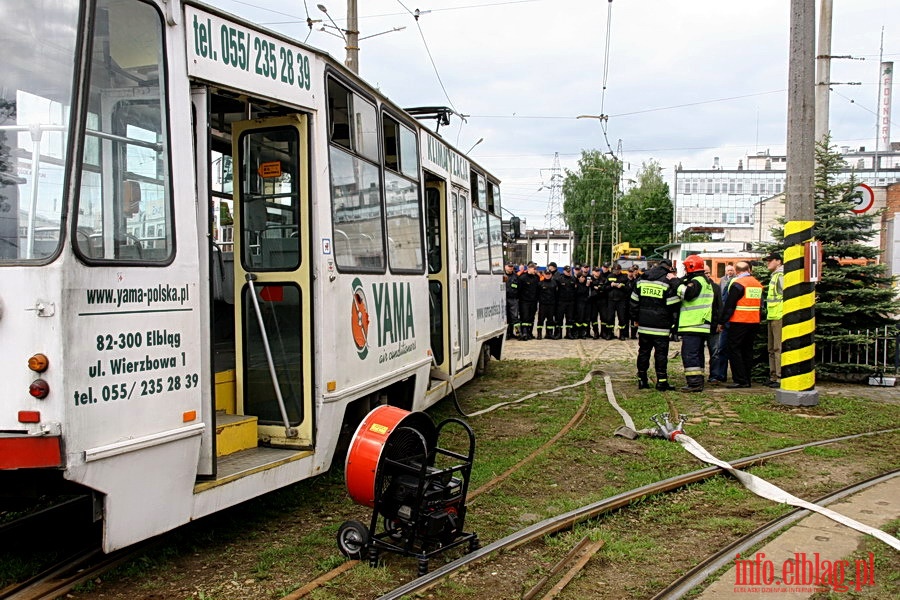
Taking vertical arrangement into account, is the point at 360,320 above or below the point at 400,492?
above

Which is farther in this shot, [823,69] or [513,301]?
[513,301]

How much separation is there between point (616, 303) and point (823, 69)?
7.23 m

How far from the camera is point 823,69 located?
48.5ft

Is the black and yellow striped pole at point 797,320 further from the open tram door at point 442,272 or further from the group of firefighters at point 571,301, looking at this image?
the group of firefighters at point 571,301

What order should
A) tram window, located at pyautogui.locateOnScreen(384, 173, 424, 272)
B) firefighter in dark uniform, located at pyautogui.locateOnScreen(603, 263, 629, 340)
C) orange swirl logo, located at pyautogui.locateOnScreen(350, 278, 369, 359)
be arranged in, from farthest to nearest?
firefighter in dark uniform, located at pyautogui.locateOnScreen(603, 263, 629, 340), tram window, located at pyautogui.locateOnScreen(384, 173, 424, 272), orange swirl logo, located at pyautogui.locateOnScreen(350, 278, 369, 359)

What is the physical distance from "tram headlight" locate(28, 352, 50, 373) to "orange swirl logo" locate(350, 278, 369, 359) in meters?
2.51

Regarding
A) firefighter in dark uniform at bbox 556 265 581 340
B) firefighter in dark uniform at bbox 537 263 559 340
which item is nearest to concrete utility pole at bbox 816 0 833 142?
firefighter in dark uniform at bbox 556 265 581 340

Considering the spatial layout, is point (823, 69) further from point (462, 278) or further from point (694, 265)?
point (462, 278)

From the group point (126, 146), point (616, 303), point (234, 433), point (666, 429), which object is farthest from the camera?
point (616, 303)

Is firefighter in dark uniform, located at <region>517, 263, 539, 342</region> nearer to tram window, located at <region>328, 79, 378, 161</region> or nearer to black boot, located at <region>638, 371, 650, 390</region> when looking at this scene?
black boot, located at <region>638, 371, 650, 390</region>

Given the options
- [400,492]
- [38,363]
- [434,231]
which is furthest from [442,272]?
[38,363]

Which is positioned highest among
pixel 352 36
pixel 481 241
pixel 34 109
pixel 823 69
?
pixel 352 36

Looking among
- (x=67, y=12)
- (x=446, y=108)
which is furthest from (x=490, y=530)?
(x=446, y=108)

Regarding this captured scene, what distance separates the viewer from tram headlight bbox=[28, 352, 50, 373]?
11.8 feet
